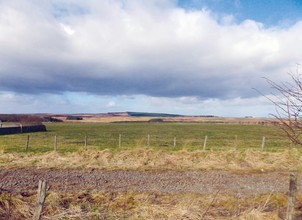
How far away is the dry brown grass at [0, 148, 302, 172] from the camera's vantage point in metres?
14.0

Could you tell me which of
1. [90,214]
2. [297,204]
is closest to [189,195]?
[297,204]

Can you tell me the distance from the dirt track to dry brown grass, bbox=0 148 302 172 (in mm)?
993

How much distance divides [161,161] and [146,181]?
4.06 metres

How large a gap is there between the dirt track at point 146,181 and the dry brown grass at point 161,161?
993 millimetres

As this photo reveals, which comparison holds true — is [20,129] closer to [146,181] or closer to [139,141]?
[139,141]

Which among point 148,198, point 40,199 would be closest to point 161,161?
point 148,198

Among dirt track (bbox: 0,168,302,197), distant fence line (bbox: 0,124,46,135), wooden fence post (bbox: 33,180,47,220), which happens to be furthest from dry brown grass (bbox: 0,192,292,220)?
distant fence line (bbox: 0,124,46,135)

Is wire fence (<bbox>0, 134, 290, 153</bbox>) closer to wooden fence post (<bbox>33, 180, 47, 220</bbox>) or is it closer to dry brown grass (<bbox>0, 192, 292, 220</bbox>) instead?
dry brown grass (<bbox>0, 192, 292, 220</bbox>)

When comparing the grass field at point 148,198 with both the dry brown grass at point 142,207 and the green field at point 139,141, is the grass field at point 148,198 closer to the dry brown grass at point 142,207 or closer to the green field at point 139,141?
the dry brown grass at point 142,207

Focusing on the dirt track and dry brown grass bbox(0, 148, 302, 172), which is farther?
dry brown grass bbox(0, 148, 302, 172)

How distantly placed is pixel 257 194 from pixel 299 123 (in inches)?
234

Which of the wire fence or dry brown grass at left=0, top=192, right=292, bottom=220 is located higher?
dry brown grass at left=0, top=192, right=292, bottom=220

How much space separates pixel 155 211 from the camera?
6.66 metres

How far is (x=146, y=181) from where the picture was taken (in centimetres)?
1113
